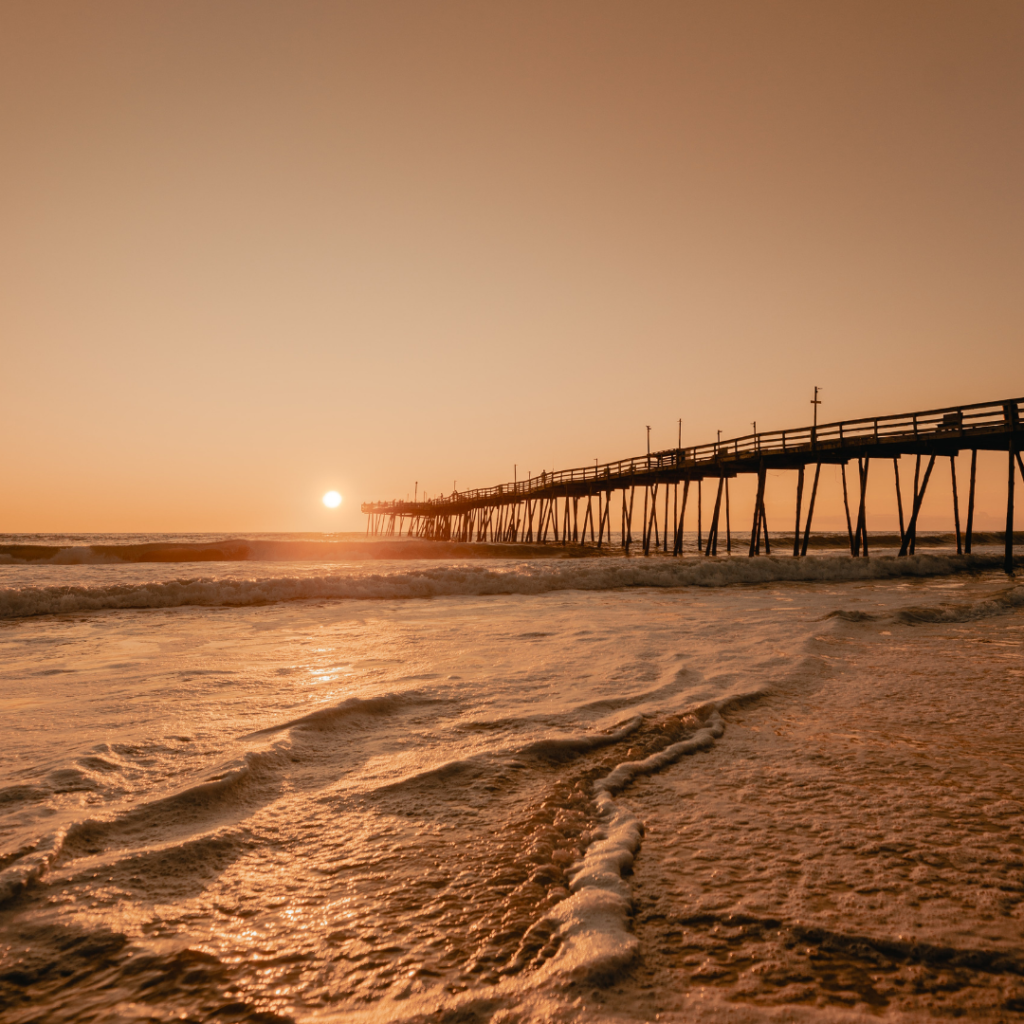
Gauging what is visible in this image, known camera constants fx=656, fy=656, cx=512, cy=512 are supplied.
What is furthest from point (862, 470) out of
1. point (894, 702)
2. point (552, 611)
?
point (894, 702)

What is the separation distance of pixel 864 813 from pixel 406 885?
Answer: 70.6 inches

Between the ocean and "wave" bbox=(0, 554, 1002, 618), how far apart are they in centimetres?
700

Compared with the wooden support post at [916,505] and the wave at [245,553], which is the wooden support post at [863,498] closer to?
the wooden support post at [916,505]

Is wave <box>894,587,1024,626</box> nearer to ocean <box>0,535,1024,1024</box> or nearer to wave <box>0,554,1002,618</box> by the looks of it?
ocean <box>0,535,1024,1024</box>

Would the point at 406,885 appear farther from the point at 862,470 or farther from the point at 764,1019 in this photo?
the point at 862,470

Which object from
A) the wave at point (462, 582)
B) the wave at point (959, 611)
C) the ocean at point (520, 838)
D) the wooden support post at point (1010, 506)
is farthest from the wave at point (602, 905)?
the wooden support post at point (1010, 506)

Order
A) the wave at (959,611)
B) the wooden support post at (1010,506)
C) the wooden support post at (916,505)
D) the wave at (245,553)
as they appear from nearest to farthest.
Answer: the wave at (959,611) < the wooden support post at (1010,506) < the wooden support post at (916,505) < the wave at (245,553)

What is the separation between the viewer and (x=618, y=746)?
3.56m

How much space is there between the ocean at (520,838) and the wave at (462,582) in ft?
23.0

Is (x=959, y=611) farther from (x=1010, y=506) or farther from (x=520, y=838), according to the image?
(x=1010, y=506)

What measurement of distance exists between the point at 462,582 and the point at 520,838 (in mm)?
12933

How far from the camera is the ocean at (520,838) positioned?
1644 millimetres

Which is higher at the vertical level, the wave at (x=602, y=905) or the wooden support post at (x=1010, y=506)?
the wooden support post at (x=1010, y=506)

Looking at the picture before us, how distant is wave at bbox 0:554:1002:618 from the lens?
12.5 metres
